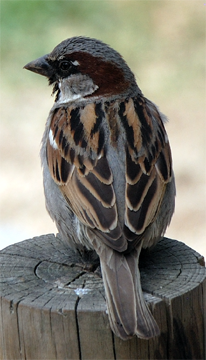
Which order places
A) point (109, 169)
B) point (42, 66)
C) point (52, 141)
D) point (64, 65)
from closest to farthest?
point (109, 169) < point (52, 141) < point (64, 65) < point (42, 66)

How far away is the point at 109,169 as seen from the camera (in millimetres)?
3652

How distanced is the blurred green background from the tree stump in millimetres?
3179

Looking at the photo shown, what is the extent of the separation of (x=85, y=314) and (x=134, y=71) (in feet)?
21.7

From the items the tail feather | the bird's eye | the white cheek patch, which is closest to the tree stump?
the tail feather

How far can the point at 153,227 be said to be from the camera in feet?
12.4

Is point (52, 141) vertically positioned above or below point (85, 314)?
above

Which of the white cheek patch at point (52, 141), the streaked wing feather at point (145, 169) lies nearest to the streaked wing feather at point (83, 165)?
the white cheek patch at point (52, 141)

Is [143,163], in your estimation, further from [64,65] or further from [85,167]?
[64,65]

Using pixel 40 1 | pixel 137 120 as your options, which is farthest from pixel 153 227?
pixel 40 1

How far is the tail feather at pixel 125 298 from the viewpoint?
10.1 ft

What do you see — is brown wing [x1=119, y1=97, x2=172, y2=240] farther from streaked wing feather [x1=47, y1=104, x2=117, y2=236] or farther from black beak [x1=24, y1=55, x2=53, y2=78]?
black beak [x1=24, y1=55, x2=53, y2=78]

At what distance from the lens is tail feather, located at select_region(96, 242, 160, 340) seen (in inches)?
121

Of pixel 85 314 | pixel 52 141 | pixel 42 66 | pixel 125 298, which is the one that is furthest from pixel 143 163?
pixel 42 66

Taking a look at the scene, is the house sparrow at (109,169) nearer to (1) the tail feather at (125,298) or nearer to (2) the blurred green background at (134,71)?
(1) the tail feather at (125,298)
